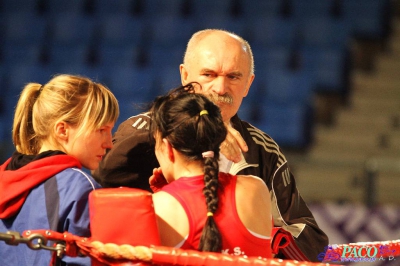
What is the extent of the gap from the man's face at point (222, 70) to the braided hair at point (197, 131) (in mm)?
600

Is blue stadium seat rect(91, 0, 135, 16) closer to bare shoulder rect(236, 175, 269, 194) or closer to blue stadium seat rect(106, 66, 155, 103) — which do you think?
blue stadium seat rect(106, 66, 155, 103)

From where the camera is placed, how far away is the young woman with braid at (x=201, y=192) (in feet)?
5.21

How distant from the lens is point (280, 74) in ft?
17.9

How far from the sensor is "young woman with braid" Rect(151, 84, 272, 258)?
1.59m

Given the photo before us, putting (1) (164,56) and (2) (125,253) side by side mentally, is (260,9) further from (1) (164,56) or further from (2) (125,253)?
(2) (125,253)

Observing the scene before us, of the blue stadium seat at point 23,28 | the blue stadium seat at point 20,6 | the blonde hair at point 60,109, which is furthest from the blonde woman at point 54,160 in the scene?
the blue stadium seat at point 20,6

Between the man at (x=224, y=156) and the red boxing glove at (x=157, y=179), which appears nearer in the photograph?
the red boxing glove at (x=157, y=179)

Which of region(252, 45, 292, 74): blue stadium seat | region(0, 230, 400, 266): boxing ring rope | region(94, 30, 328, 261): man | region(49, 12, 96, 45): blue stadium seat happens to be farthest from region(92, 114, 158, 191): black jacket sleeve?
region(49, 12, 96, 45): blue stadium seat

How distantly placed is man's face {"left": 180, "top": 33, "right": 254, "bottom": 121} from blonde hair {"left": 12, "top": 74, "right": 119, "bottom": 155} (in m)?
0.49

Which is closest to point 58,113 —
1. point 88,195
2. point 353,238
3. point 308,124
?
point 88,195

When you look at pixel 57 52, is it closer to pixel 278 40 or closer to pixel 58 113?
pixel 278 40

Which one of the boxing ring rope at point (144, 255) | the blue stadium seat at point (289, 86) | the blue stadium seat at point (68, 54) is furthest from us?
the blue stadium seat at point (68, 54)

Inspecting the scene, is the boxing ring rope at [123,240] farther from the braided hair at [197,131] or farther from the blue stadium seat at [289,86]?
the blue stadium seat at [289,86]

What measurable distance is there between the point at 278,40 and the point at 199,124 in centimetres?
417
